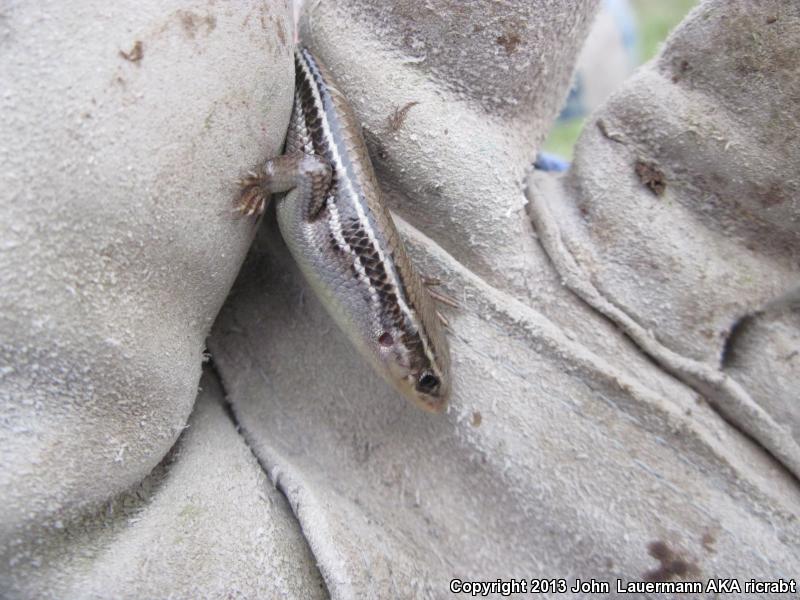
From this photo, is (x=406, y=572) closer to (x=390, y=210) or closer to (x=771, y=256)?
(x=390, y=210)

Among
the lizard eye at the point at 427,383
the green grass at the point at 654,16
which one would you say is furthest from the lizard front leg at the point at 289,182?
the green grass at the point at 654,16

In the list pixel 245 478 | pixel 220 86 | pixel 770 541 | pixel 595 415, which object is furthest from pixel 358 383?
pixel 770 541

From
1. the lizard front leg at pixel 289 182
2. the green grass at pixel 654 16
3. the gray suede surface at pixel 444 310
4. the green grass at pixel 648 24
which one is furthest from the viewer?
the green grass at pixel 654 16

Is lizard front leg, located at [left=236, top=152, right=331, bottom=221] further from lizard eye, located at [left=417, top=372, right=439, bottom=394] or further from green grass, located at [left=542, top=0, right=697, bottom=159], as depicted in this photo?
green grass, located at [left=542, top=0, right=697, bottom=159]

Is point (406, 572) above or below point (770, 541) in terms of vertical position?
below

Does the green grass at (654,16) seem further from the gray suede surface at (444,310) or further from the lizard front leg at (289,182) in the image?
the lizard front leg at (289,182)
